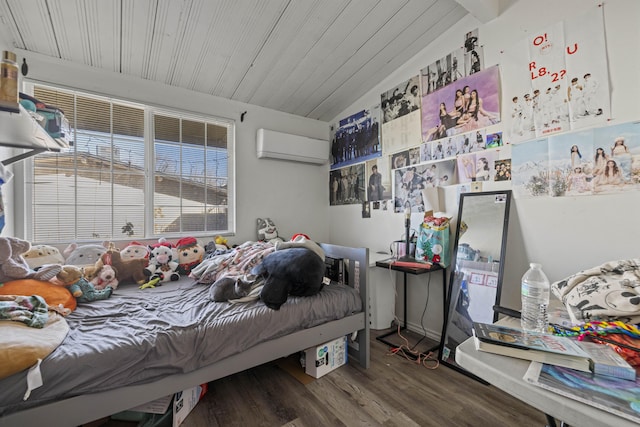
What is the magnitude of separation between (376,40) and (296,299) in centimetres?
215

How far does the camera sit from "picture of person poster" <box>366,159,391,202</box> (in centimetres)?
264

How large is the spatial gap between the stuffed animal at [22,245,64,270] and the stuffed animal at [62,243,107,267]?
0.25ft

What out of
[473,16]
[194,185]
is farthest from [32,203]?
[473,16]

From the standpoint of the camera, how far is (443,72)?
217cm

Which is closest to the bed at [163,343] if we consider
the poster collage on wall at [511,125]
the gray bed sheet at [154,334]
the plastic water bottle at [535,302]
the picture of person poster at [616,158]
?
the gray bed sheet at [154,334]

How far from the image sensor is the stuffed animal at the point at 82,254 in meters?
1.94

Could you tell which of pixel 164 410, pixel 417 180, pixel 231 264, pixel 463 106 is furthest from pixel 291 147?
pixel 164 410

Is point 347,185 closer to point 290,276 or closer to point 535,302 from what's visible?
point 290,276

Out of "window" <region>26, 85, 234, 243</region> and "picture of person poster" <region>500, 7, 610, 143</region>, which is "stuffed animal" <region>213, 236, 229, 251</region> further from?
"picture of person poster" <region>500, 7, 610, 143</region>

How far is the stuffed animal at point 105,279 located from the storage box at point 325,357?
1474 mm

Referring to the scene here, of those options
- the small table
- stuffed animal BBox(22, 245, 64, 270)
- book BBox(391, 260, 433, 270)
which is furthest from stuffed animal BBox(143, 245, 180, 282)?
book BBox(391, 260, 433, 270)

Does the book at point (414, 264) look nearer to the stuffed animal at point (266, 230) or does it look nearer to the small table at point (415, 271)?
the small table at point (415, 271)

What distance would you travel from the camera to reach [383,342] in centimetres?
221

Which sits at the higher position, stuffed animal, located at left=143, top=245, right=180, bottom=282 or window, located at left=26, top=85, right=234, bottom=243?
window, located at left=26, top=85, right=234, bottom=243
